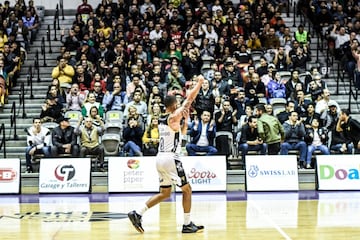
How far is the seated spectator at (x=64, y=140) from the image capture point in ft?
60.7

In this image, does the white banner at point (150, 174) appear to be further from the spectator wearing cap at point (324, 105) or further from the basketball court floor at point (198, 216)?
the spectator wearing cap at point (324, 105)

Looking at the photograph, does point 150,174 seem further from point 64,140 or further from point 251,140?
point 251,140

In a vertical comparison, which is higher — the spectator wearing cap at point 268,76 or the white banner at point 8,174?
the spectator wearing cap at point 268,76

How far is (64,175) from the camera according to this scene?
17.7 m

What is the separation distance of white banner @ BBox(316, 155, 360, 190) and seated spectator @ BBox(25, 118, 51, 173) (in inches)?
277

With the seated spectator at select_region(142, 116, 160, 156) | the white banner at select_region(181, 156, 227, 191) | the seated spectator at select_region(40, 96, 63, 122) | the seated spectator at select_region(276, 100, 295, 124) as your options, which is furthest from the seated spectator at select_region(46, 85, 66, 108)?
the seated spectator at select_region(276, 100, 295, 124)

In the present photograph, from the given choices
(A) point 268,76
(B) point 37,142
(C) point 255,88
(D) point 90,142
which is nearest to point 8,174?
(B) point 37,142

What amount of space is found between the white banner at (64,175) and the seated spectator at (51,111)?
2487mm

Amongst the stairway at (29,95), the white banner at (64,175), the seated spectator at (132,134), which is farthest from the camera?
the stairway at (29,95)

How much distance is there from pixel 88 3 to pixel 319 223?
1827cm

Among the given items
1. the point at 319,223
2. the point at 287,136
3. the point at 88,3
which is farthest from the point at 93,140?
the point at 88,3

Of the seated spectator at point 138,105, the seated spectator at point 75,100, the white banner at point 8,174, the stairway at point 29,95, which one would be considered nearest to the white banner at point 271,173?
the seated spectator at point 138,105

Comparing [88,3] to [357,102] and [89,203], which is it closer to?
[357,102]

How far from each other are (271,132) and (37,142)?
6.20 meters
